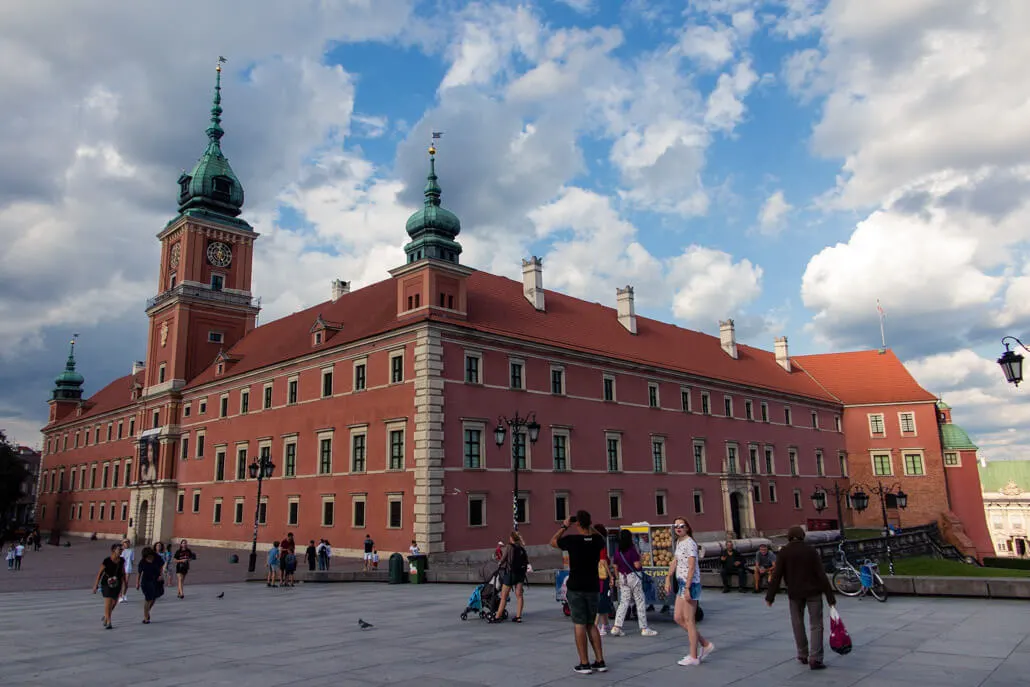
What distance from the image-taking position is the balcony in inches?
2035

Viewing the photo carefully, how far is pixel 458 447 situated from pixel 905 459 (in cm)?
A: 4193

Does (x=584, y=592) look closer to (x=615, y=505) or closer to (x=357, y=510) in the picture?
(x=357, y=510)

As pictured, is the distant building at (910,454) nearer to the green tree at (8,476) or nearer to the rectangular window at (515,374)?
the rectangular window at (515,374)

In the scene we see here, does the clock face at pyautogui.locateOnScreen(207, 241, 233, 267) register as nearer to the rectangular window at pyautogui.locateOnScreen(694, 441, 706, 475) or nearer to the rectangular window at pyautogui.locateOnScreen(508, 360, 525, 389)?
the rectangular window at pyautogui.locateOnScreen(508, 360, 525, 389)

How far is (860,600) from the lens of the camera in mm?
15242

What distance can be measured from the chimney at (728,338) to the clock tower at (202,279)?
3541cm

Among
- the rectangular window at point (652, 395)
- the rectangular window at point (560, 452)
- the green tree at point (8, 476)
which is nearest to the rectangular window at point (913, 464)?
the rectangular window at point (652, 395)

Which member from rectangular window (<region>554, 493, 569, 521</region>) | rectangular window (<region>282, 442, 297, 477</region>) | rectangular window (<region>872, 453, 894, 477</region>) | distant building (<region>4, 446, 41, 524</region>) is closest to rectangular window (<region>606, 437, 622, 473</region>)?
rectangular window (<region>554, 493, 569, 521</region>)

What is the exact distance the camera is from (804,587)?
28.8ft

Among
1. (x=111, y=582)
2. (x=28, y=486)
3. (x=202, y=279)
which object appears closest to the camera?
(x=111, y=582)

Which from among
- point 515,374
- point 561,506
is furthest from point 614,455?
point 515,374

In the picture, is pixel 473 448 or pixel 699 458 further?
pixel 699 458

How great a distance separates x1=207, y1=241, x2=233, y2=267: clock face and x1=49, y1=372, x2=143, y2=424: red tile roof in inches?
558

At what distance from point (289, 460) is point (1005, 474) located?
108 m
